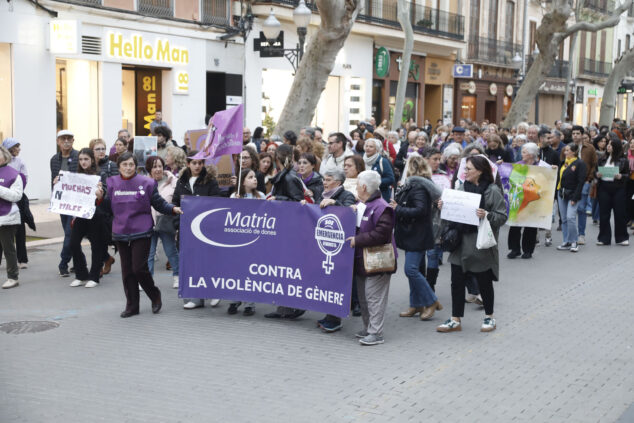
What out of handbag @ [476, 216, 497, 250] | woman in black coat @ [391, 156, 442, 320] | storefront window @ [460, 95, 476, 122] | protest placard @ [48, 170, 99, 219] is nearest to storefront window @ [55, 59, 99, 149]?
protest placard @ [48, 170, 99, 219]

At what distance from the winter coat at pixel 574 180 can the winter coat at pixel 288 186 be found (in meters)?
6.11

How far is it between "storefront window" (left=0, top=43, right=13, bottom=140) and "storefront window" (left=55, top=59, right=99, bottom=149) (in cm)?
132

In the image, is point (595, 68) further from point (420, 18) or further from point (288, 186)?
point (288, 186)

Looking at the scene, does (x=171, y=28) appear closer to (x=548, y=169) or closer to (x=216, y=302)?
(x=548, y=169)

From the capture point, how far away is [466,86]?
38719 millimetres

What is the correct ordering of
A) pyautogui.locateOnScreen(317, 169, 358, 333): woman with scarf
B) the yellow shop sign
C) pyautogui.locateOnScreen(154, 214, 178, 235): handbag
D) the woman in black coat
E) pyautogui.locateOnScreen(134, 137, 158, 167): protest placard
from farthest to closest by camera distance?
the yellow shop sign → pyautogui.locateOnScreen(134, 137, 158, 167): protest placard → pyautogui.locateOnScreen(154, 214, 178, 235): handbag → the woman in black coat → pyautogui.locateOnScreen(317, 169, 358, 333): woman with scarf

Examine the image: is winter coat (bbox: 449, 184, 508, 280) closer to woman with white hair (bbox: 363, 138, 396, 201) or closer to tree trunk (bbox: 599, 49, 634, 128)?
woman with white hair (bbox: 363, 138, 396, 201)

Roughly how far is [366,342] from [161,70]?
51.8 feet

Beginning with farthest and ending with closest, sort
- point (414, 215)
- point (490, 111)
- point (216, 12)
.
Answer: point (490, 111) < point (216, 12) < point (414, 215)

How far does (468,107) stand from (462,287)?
108 feet

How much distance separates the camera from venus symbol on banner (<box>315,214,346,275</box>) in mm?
7582

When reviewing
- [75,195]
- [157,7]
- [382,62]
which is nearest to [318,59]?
[157,7]

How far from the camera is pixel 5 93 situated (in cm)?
1723

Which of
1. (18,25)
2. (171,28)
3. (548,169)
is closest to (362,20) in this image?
(171,28)
